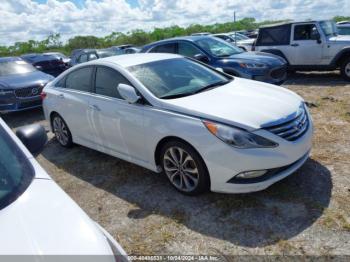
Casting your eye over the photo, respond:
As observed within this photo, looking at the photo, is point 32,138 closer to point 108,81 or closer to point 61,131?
point 108,81

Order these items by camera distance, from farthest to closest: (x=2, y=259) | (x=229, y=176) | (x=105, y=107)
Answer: (x=105, y=107) < (x=229, y=176) < (x=2, y=259)

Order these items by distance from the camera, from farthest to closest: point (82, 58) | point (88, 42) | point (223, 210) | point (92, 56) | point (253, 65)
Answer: point (88, 42), point (82, 58), point (92, 56), point (253, 65), point (223, 210)

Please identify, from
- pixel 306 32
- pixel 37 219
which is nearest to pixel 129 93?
pixel 37 219

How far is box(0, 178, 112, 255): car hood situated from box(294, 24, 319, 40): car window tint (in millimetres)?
9768

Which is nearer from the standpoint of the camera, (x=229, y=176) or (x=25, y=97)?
(x=229, y=176)

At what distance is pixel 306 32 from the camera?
10.1m

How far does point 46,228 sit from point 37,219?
0.08m

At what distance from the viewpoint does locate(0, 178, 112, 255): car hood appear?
60.1 inches

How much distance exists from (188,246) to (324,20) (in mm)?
9244

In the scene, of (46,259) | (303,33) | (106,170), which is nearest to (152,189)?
(106,170)

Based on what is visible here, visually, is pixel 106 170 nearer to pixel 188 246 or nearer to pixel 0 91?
pixel 188 246

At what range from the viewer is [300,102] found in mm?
4129

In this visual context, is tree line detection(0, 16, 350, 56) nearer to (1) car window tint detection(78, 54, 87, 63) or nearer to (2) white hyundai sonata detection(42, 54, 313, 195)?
(1) car window tint detection(78, 54, 87, 63)

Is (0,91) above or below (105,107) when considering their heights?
below
